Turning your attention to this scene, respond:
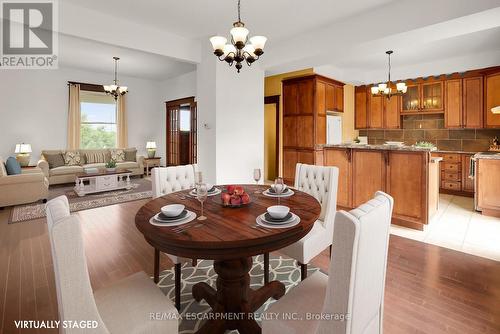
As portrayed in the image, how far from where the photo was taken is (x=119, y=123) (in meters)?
7.87

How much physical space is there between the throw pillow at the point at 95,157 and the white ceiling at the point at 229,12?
462cm

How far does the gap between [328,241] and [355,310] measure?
128cm

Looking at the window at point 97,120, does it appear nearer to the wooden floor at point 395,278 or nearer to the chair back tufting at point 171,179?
→ the wooden floor at point 395,278

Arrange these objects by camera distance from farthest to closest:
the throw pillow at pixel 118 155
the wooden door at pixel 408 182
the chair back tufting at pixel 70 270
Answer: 1. the throw pillow at pixel 118 155
2. the wooden door at pixel 408 182
3. the chair back tufting at pixel 70 270

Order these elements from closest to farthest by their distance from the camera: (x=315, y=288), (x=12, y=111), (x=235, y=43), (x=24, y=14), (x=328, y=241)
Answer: (x=315, y=288), (x=328, y=241), (x=235, y=43), (x=24, y=14), (x=12, y=111)

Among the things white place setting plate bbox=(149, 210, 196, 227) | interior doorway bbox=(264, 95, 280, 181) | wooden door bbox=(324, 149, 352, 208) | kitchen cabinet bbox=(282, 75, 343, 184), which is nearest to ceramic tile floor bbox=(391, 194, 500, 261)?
wooden door bbox=(324, 149, 352, 208)

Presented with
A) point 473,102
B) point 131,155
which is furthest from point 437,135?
point 131,155

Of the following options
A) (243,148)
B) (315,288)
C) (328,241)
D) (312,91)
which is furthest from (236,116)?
(315,288)

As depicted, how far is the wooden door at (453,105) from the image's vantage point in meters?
5.48

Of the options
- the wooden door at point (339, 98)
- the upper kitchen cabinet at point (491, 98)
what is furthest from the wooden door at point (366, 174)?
the upper kitchen cabinet at point (491, 98)

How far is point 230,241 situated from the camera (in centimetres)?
117

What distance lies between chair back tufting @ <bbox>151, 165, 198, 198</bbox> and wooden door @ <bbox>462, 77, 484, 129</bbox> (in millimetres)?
5842

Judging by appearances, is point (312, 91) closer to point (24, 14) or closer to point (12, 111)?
point (24, 14)

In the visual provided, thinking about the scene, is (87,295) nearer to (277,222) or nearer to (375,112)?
(277,222)
